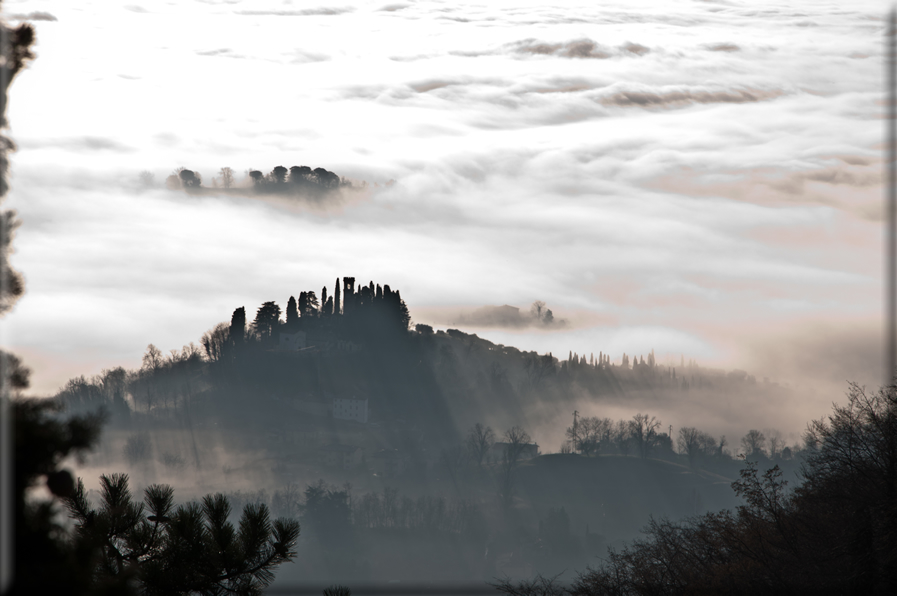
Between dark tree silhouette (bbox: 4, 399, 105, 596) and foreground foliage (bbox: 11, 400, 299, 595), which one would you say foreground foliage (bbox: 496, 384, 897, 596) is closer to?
foreground foliage (bbox: 11, 400, 299, 595)

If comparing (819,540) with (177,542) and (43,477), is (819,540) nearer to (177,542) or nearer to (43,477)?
(177,542)

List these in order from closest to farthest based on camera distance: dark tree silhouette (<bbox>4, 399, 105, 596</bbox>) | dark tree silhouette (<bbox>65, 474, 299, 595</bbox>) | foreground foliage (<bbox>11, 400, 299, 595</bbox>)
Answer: dark tree silhouette (<bbox>4, 399, 105, 596</bbox>) → foreground foliage (<bbox>11, 400, 299, 595</bbox>) → dark tree silhouette (<bbox>65, 474, 299, 595</bbox>)

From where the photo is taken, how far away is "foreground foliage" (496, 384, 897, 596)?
21.2 metres

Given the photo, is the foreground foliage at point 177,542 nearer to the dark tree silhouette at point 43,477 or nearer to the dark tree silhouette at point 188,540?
the dark tree silhouette at point 188,540

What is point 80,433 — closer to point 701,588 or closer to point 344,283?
point 701,588

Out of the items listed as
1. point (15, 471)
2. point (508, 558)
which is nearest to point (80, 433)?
point (15, 471)

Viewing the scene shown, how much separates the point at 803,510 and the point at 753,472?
265 centimetres

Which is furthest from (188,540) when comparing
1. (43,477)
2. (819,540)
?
(819,540)

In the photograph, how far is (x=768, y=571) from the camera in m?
23.7

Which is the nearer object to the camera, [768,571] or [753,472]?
[768,571]

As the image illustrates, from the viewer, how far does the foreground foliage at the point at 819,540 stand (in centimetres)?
2123

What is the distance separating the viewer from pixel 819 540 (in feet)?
79.4

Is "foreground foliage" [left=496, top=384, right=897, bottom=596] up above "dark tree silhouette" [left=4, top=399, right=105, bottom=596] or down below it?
below

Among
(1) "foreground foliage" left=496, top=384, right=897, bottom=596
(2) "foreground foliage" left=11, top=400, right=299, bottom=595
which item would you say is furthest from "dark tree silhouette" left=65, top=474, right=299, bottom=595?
(1) "foreground foliage" left=496, top=384, right=897, bottom=596
